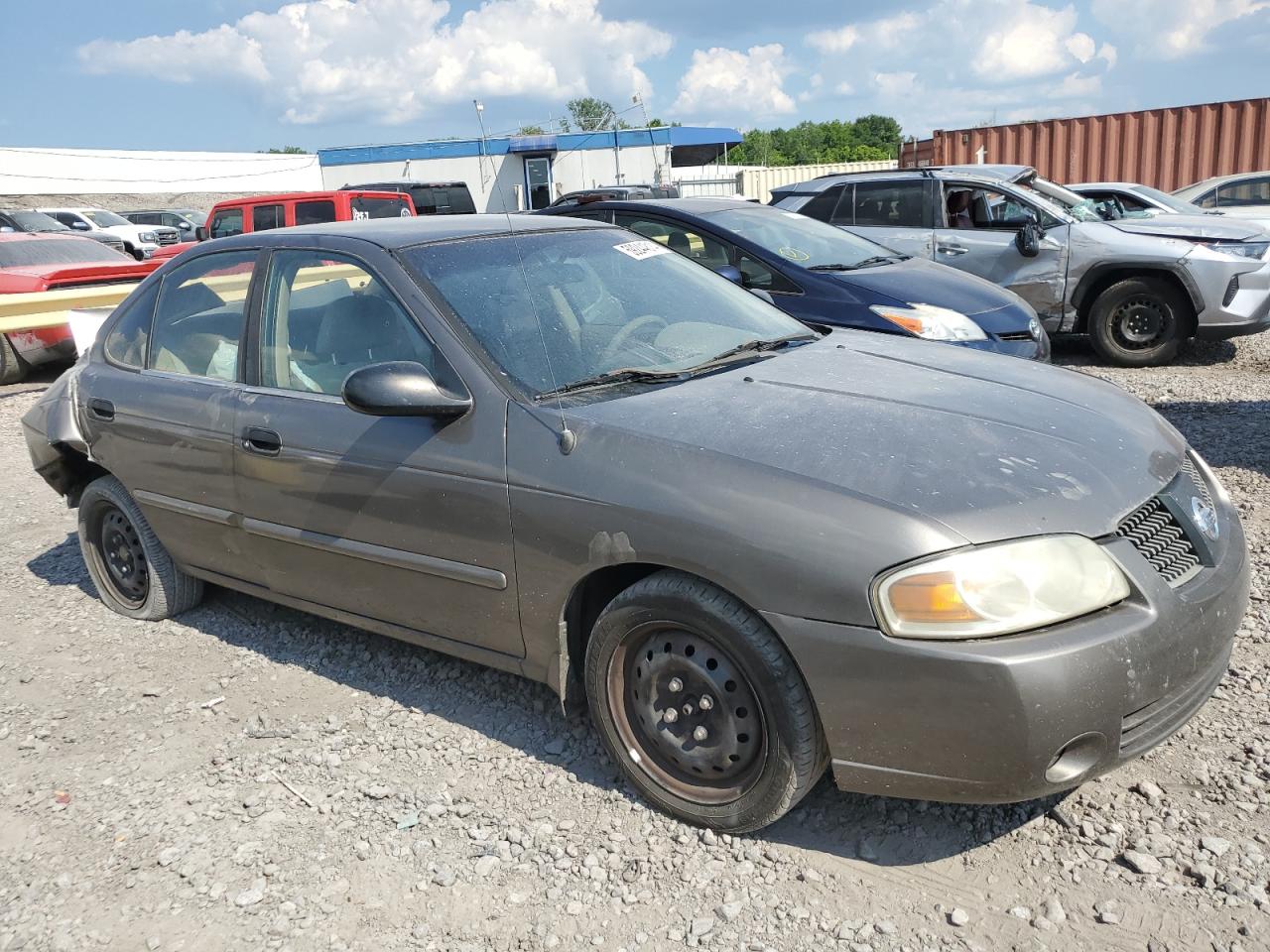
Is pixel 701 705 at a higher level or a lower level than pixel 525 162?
lower

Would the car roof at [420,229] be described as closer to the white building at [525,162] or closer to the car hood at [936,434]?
the car hood at [936,434]

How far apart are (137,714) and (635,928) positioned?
7.41ft

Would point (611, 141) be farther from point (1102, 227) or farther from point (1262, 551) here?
point (1262, 551)

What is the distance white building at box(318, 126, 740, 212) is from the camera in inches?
1412

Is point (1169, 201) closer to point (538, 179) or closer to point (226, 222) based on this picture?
point (226, 222)

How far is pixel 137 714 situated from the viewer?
12.7ft

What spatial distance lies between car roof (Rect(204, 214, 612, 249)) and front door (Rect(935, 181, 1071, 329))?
19.2 feet

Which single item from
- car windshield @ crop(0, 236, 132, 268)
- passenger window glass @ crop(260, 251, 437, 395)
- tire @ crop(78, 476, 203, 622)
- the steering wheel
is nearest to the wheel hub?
the steering wheel

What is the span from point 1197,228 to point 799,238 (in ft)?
13.7

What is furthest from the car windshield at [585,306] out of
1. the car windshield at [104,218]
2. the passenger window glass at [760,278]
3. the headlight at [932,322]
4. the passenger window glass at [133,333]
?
the car windshield at [104,218]

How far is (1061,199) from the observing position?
10.3 metres

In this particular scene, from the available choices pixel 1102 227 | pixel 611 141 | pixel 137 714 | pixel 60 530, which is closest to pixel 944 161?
pixel 1102 227

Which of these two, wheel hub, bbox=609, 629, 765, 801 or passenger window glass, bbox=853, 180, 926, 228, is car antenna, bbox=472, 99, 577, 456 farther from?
passenger window glass, bbox=853, 180, 926, 228

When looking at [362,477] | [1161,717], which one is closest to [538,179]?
[362,477]
